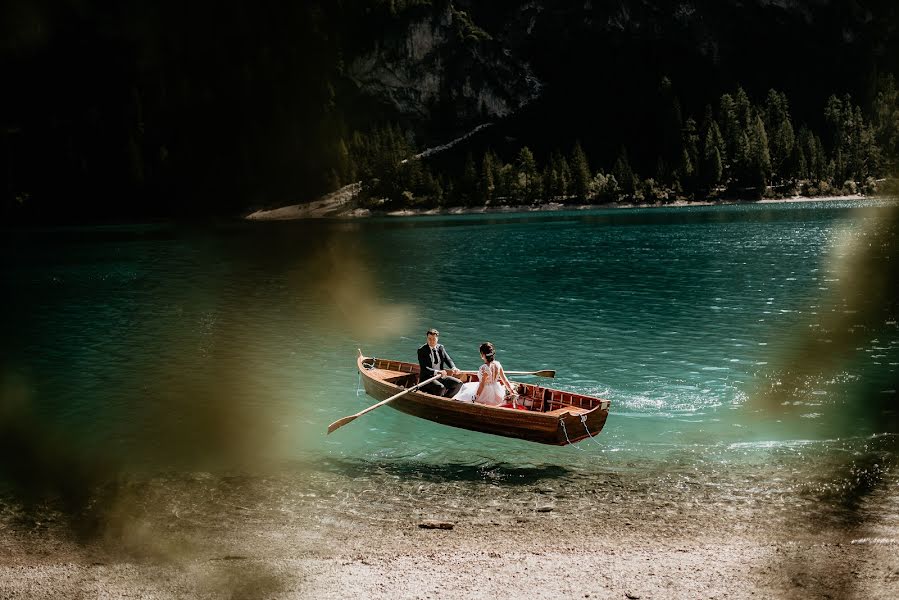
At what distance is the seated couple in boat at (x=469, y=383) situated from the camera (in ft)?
63.8

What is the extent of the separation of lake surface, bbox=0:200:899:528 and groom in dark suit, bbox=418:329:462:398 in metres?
1.08

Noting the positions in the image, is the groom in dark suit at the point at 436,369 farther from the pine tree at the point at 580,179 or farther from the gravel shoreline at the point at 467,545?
the pine tree at the point at 580,179

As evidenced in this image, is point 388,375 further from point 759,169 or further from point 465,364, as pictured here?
point 759,169

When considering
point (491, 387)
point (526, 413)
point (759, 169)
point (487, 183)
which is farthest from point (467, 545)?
point (759, 169)

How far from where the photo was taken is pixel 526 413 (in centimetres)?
1820

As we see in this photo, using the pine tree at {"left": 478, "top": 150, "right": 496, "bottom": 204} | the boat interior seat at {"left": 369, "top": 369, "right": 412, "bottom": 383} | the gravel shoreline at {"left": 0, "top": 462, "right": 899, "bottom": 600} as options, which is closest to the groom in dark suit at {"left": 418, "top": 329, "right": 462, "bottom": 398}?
the boat interior seat at {"left": 369, "top": 369, "right": 412, "bottom": 383}

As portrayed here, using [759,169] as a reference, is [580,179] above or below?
above

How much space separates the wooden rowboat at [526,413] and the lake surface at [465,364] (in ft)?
1.47

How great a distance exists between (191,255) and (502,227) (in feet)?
193

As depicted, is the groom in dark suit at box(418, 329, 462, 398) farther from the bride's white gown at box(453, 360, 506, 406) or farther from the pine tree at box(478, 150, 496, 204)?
the pine tree at box(478, 150, 496, 204)

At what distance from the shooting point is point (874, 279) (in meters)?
49.8

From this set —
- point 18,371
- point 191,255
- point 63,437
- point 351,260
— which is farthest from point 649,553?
point 191,255

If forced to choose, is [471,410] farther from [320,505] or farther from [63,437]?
[63,437]

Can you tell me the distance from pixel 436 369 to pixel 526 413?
4.15 meters
